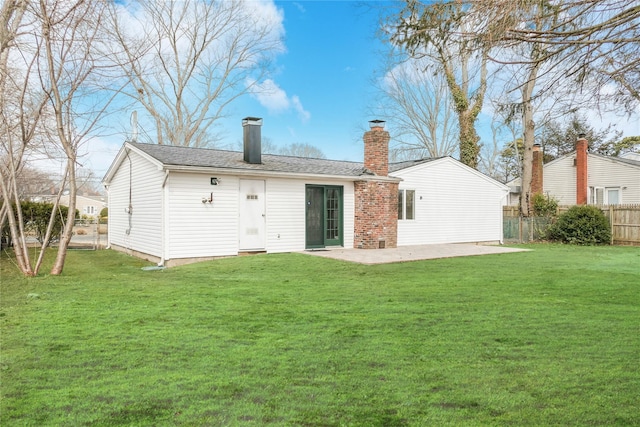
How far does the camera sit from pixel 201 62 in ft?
79.3

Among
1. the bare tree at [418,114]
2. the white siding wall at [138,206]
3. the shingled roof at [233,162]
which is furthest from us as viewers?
the bare tree at [418,114]

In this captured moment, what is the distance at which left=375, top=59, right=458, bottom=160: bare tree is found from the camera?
27.0 m

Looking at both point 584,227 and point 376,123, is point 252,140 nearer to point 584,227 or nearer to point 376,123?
point 376,123

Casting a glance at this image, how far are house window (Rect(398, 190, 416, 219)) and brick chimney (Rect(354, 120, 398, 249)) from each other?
595mm

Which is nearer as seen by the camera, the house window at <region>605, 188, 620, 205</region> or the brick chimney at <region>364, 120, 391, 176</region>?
the brick chimney at <region>364, 120, 391, 176</region>

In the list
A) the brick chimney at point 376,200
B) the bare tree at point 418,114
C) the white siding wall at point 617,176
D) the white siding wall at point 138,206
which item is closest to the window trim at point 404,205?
the brick chimney at point 376,200

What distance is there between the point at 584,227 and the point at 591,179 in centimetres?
811

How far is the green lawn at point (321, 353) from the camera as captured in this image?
2.74 m

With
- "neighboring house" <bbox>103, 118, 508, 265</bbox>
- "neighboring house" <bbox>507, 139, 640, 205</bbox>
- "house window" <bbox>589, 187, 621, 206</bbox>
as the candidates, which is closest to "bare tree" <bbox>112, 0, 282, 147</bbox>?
"neighboring house" <bbox>103, 118, 508, 265</bbox>

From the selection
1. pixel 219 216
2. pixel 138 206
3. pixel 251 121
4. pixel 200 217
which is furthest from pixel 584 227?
pixel 138 206

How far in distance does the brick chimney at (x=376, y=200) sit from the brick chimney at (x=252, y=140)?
313cm

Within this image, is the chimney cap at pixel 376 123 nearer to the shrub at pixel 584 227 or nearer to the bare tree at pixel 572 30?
the bare tree at pixel 572 30

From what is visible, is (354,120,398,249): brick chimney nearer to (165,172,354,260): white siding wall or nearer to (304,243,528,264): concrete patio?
(304,243,528,264): concrete patio

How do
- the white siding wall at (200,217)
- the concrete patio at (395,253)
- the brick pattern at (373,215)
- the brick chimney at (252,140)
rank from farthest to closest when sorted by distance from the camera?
the brick pattern at (373,215)
the brick chimney at (252,140)
the concrete patio at (395,253)
the white siding wall at (200,217)
